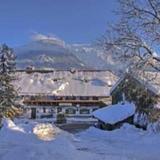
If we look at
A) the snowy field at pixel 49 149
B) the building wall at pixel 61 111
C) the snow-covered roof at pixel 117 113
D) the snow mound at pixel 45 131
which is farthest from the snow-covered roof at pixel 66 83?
the snowy field at pixel 49 149

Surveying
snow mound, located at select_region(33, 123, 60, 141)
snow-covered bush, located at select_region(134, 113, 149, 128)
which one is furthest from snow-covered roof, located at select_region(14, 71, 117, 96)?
snow mound, located at select_region(33, 123, 60, 141)

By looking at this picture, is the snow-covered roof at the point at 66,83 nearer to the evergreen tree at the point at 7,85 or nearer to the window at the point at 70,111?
the window at the point at 70,111

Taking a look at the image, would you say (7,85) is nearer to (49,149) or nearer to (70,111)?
(70,111)

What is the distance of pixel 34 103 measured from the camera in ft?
285

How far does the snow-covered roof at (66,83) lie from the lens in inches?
3487

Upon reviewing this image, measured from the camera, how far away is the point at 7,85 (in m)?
59.3

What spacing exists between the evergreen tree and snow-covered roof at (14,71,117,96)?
21716 mm

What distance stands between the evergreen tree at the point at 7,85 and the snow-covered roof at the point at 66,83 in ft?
71.2

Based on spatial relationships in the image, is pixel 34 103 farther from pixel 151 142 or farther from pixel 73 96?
pixel 151 142

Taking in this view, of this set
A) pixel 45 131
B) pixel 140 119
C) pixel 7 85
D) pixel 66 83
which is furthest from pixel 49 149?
pixel 66 83

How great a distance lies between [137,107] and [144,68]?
2217cm

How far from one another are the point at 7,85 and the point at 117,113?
49.6 feet

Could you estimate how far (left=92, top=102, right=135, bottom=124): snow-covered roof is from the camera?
48447 mm

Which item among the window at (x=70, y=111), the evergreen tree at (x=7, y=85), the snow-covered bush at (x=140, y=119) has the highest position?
the evergreen tree at (x=7, y=85)
